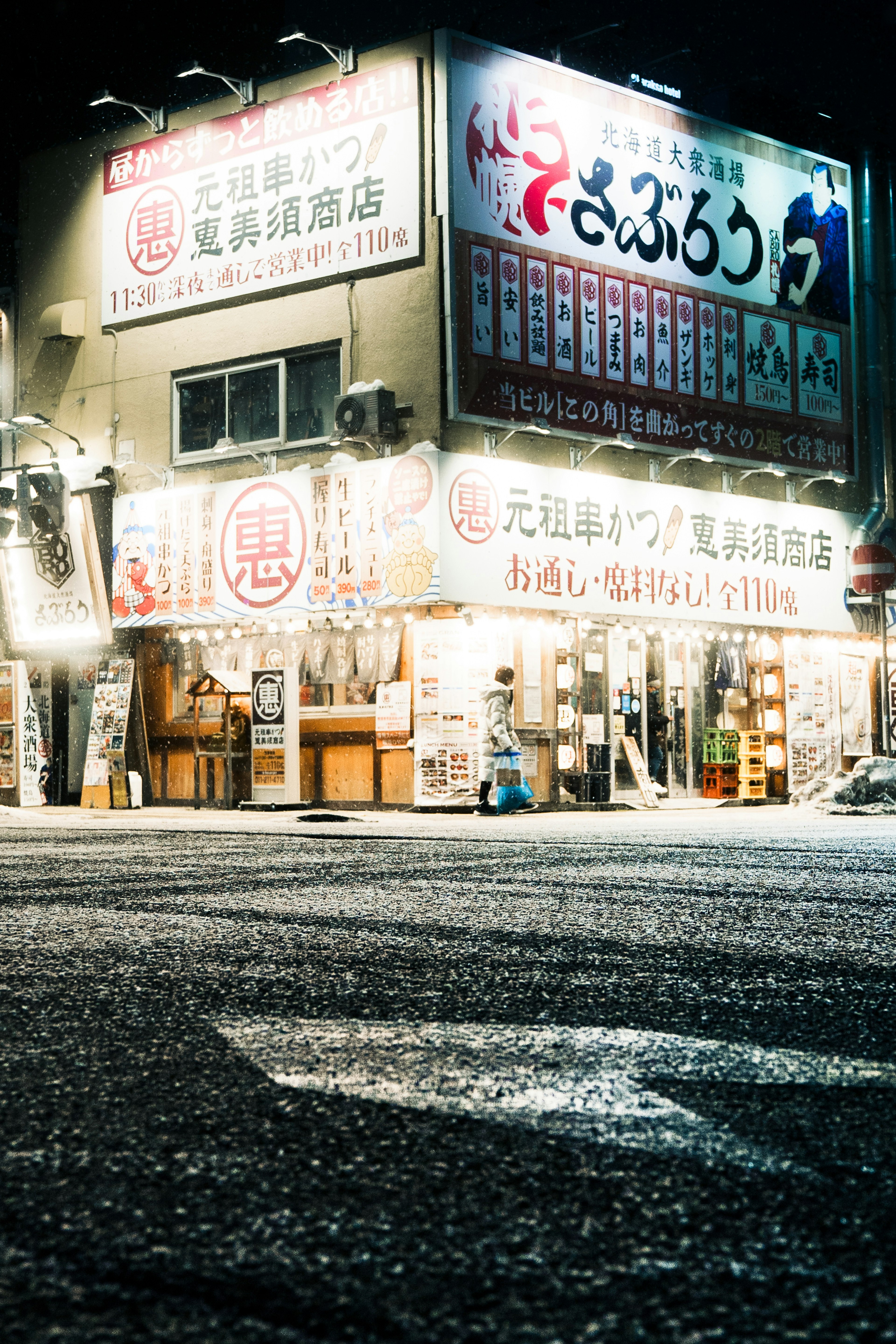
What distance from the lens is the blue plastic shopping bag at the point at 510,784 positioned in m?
16.2

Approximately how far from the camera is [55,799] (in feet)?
70.4

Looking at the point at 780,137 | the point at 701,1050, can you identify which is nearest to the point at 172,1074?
the point at 701,1050

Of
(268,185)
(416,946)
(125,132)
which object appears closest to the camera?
(416,946)

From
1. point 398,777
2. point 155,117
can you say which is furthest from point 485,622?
point 155,117

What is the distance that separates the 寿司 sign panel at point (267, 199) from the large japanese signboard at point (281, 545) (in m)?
2.92

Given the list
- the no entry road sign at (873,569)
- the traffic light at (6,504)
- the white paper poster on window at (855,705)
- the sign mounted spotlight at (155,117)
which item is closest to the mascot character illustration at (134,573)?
the traffic light at (6,504)

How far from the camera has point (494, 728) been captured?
15.8m

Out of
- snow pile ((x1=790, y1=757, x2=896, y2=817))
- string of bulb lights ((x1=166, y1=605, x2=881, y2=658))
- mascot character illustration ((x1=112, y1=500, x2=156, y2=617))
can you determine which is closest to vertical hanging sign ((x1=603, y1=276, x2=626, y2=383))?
string of bulb lights ((x1=166, y1=605, x2=881, y2=658))

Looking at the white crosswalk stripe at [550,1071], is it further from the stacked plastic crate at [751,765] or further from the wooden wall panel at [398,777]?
the stacked plastic crate at [751,765]

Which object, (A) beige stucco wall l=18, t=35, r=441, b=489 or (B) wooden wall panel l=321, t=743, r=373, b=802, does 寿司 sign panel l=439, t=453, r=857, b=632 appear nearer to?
(A) beige stucco wall l=18, t=35, r=441, b=489

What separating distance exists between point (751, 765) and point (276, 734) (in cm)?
771

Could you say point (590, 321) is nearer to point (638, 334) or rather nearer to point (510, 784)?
point (638, 334)

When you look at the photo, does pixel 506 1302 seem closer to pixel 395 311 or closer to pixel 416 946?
pixel 416 946

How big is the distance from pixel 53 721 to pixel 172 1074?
20193 millimetres
